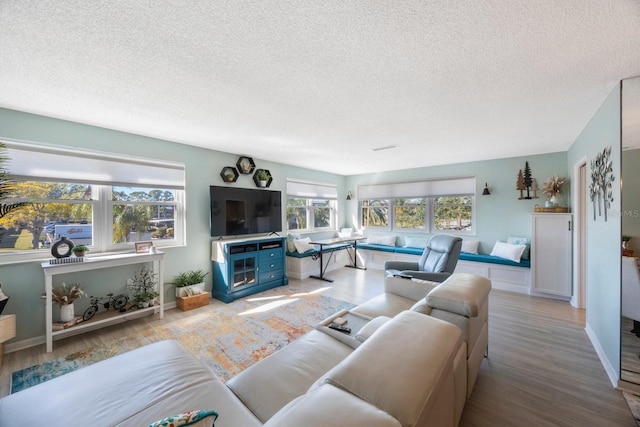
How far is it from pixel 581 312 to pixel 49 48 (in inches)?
232

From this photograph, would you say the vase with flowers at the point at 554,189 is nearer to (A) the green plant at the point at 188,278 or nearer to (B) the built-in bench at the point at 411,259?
(B) the built-in bench at the point at 411,259

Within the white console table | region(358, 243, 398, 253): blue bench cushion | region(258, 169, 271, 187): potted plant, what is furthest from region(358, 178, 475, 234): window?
the white console table

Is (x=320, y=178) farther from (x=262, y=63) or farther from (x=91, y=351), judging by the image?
(x=91, y=351)

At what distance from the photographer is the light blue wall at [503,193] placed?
14.2ft

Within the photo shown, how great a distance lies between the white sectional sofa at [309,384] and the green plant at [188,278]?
7.24 feet

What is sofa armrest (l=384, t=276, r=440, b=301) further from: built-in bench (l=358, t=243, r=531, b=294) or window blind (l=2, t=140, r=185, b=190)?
window blind (l=2, t=140, r=185, b=190)

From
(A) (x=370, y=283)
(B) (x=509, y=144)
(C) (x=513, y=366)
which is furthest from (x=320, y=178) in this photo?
(C) (x=513, y=366)

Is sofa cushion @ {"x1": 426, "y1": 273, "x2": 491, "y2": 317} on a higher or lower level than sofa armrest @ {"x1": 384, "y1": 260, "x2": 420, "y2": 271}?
higher

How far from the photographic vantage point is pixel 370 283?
469 cm

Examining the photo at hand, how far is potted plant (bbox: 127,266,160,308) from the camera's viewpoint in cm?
313

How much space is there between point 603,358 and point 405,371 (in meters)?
2.73

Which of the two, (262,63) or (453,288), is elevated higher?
(262,63)

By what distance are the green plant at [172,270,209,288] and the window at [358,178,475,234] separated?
4257 mm

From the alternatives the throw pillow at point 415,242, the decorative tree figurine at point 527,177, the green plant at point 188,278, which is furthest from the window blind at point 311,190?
the decorative tree figurine at point 527,177
